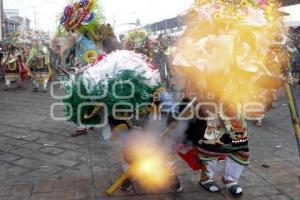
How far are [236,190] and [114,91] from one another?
1.61 metres

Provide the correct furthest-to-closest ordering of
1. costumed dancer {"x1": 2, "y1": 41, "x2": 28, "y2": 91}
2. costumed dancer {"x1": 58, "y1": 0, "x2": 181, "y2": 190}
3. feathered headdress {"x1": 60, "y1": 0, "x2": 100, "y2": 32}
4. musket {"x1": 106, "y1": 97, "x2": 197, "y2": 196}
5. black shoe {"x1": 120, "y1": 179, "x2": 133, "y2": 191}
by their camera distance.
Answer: costumed dancer {"x1": 2, "y1": 41, "x2": 28, "y2": 91} < feathered headdress {"x1": 60, "y1": 0, "x2": 100, "y2": 32} < black shoe {"x1": 120, "y1": 179, "x2": 133, "y2": 191} < musket {"x1": 106, "y1": 97, "x2": 197, "y2": 196} < costumed dancer {"x1": 58, "y1": 0, "x2": 181, "y2": 190}

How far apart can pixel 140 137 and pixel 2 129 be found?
3.97 m

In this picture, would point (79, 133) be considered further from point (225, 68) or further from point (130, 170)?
point (225, 68)

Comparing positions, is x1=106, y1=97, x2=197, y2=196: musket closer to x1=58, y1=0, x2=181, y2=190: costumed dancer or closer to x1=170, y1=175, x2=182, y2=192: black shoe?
x1=58, y1=0, x2=181, y2=190: costumed dancer

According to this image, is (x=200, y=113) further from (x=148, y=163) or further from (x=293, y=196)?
(x=293, y=196)

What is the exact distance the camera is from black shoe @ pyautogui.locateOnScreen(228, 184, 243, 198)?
4008 millimetres

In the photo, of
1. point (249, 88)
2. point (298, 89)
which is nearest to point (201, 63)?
point (249, 88)

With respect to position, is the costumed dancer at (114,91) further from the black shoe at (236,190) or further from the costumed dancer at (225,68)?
the black shoe at (236,190)

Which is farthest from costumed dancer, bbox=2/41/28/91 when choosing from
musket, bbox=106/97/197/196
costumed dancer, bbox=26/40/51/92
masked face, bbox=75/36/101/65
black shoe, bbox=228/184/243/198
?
Result: black shoe, bbox=228/184/243/198

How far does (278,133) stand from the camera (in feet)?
22.8

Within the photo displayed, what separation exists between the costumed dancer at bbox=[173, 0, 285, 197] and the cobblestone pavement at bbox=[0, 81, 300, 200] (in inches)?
21.4

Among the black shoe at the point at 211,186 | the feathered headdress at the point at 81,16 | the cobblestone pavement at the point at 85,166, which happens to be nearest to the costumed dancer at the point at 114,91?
the cobblestone pavement at the point at 85,166

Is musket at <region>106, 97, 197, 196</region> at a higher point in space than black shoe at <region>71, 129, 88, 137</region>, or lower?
higher

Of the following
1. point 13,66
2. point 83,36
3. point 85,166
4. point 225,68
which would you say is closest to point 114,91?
point 225,68
